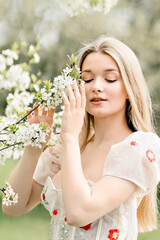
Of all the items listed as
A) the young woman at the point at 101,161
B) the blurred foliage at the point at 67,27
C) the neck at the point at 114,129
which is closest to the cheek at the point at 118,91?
the young woman at the point at 101,161

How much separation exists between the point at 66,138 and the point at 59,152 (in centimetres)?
44

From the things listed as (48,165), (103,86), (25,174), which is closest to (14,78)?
(48,165)

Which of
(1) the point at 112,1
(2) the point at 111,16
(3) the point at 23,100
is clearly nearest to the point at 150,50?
(2) the point at 111,16

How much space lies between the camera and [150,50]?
926 centimetres

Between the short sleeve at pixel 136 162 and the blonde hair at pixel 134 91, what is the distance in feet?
0.63

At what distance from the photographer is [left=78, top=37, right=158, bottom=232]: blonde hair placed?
6.40 ft

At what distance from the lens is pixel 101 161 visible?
1.95 meters

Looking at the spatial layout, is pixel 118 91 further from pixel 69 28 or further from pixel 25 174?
pixel 69 28

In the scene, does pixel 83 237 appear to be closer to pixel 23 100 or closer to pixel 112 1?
pixel 23 100

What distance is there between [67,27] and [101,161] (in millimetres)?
8187

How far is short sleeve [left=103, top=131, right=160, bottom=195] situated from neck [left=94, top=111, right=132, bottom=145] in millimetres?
167

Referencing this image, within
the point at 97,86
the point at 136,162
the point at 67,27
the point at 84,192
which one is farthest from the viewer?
the point at 67,27

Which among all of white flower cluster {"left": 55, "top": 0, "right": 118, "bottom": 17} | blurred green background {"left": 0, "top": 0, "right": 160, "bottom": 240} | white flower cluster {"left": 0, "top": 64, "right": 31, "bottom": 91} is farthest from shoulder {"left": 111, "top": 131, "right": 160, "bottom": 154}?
blurred green background {"left": 0, "top": 0, "right": 160, "bottom": 240}

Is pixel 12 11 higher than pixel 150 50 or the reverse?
higher
